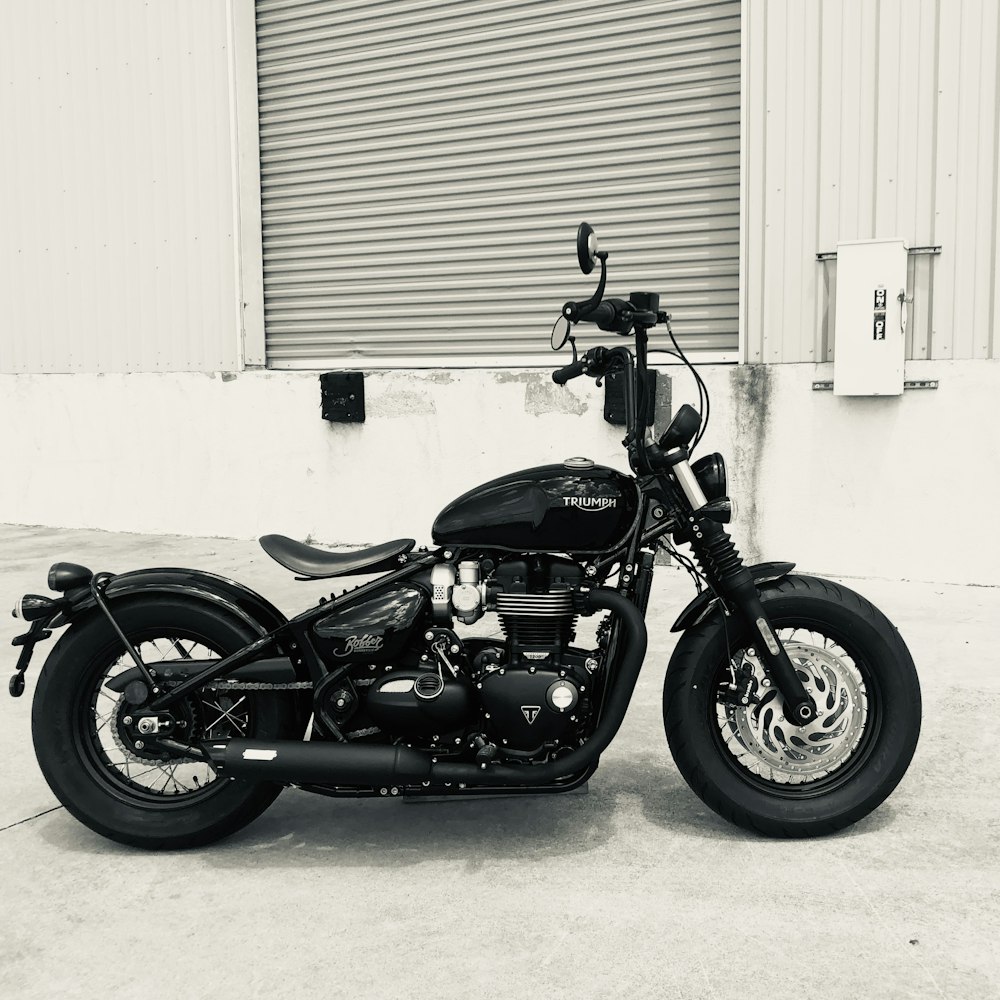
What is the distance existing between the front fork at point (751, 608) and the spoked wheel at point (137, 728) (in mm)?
1282

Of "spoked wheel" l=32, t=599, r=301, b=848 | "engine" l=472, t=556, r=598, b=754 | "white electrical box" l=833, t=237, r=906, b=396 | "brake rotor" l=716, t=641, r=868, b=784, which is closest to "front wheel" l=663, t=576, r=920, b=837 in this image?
"brake rotor" l=716, t=641, r=868, b=784

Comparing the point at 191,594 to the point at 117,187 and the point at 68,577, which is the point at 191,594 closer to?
the point at 68,577

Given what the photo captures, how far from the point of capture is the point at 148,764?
11.5ft

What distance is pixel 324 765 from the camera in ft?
10.9

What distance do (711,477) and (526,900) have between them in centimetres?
125

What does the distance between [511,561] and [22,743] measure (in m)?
2.18

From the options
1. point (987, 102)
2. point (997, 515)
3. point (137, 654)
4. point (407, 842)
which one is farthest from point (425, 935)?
point (987, 102)

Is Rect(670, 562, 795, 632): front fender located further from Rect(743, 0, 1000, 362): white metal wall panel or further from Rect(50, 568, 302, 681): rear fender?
Rect(743, 0, 1000, 362): white metal wall panel

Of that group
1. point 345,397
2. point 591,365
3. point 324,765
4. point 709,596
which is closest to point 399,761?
→ point 324,765

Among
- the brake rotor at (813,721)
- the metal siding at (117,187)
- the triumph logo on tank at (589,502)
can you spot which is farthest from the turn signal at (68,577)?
the metal siding at (117,187)

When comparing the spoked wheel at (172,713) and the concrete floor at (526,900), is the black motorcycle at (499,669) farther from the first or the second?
the concrete floor at (526,900)

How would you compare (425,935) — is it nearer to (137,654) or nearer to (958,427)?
(137,654)

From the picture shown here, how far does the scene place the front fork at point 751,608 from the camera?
3.40m

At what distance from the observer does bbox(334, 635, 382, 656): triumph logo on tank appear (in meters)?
3.39
